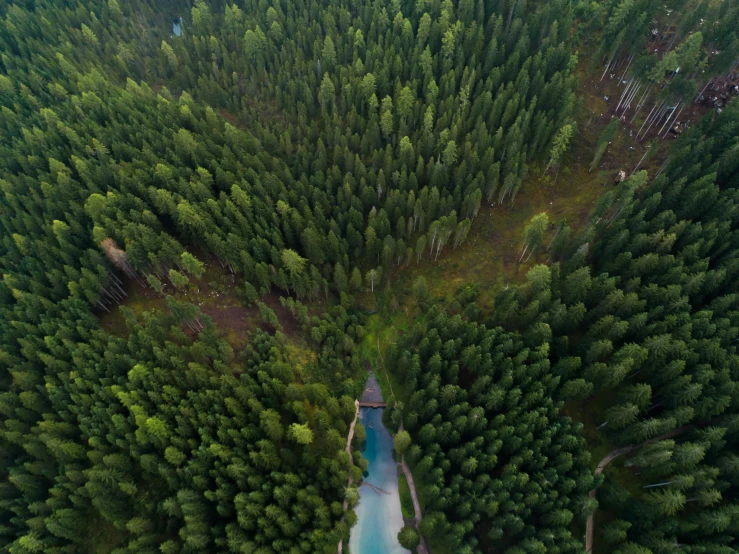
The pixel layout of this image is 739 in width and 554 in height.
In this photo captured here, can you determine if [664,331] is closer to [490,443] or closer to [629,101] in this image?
[490,443]

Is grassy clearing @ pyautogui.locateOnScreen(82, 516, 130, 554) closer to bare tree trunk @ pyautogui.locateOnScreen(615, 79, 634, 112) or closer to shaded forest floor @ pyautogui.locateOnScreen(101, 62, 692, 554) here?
shaded forest floor @ pyautogui.locateOnScreen(101, 62, 692, 554)

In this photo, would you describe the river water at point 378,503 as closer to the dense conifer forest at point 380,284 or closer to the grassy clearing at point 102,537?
the dense conifer forest at point 380,284

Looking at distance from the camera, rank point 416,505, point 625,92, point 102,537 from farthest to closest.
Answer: point 625,92
point 416,505
point 102,537

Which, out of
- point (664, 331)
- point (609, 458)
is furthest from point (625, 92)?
point (609, 458)

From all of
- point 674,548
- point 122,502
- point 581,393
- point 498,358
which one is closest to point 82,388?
point 122,502

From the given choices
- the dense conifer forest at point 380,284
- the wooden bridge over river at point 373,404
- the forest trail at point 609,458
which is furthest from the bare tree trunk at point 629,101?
the wooden bridge over river at point 373,404

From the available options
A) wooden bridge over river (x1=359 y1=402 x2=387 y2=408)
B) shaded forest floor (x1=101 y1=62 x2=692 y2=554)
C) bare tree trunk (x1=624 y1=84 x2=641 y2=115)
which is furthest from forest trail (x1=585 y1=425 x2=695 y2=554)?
bare tree trunk (x1=624 y1=84 x2=641 y2=115)
